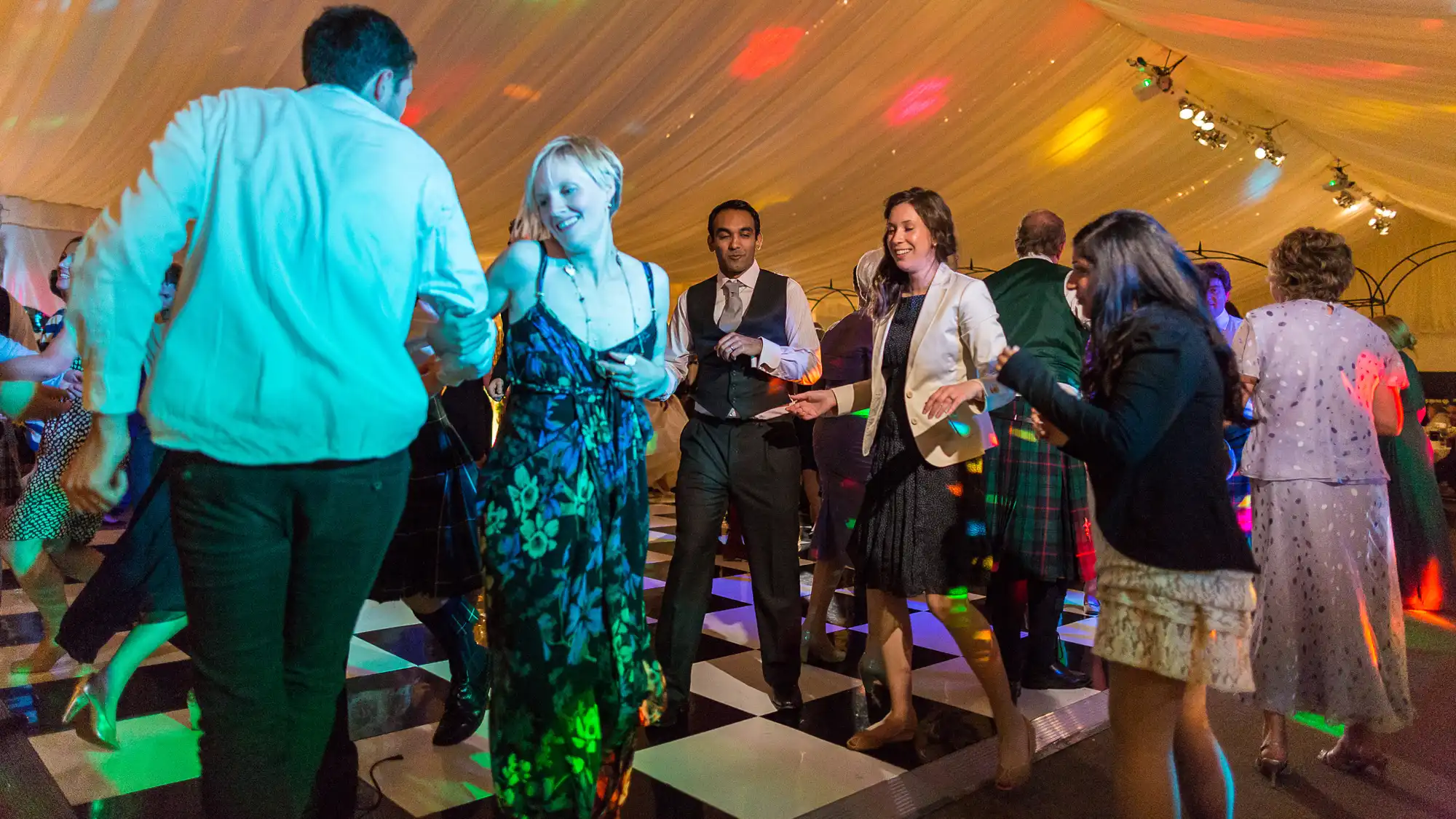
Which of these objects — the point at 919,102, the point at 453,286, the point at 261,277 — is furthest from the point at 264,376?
the point at 919,102

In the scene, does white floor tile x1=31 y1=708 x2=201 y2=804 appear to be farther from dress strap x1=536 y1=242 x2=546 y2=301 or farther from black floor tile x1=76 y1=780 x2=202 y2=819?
dress strap x1=536 y1=242 x2=546 y2=301

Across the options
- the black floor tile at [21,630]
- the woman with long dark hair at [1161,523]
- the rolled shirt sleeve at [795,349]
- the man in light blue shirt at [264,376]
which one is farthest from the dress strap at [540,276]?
the black floor tile at [21,630]

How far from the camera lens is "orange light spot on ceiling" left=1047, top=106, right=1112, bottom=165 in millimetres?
6957

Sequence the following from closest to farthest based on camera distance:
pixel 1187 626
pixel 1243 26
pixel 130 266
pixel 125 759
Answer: pixel 130 266, pixel 1187 626, pixel 125 759, pixel 1243 26

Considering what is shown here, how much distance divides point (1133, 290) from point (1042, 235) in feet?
5.21

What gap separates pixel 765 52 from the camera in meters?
5.20

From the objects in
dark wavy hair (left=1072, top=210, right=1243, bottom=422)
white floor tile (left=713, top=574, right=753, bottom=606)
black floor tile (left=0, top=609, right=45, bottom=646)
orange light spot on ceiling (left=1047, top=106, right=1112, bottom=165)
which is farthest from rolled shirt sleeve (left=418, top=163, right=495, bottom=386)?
orange light spot on ceiling (left=1047, top=106, right=1112, bottom=165)

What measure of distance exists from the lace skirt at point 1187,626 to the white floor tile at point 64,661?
2.47m

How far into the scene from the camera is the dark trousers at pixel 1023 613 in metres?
2.76

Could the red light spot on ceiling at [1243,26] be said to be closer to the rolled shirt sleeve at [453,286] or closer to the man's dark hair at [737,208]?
the man's dark hair at [737,208]

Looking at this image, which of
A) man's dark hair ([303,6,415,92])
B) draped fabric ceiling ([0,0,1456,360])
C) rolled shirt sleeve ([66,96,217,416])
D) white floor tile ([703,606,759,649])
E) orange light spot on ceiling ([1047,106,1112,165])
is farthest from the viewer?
orange light spot on ceiling ([1047,106,1112,165])

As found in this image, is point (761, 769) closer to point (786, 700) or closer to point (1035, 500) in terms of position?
point (786, 700)

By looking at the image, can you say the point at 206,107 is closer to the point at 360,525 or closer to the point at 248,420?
the point at 248,420

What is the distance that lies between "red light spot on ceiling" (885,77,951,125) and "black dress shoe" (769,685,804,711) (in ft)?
14.8
